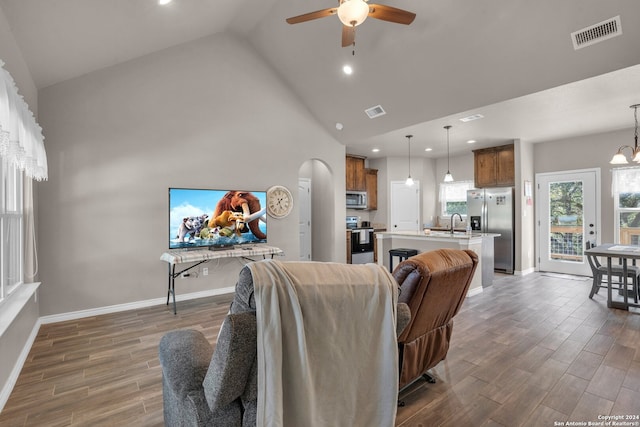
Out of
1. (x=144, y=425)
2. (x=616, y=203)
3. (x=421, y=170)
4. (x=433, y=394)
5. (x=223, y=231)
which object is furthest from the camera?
(x=421, y=170)

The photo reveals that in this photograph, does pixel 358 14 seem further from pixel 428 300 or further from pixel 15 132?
pixel 15 132

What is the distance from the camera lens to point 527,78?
3652 mm

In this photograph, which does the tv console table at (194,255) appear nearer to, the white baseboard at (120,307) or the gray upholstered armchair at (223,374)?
the white baseboard at (120,307)

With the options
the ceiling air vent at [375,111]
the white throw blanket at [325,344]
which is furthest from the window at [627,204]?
the white throw blanket at [325,344]

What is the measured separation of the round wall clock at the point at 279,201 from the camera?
538 cm

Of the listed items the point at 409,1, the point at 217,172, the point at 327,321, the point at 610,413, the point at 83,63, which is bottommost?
the point at 610,413

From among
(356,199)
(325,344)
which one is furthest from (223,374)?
(356,199)

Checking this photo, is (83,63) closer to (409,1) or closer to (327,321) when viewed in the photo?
(409,1)

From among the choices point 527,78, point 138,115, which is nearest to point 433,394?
point 527,78

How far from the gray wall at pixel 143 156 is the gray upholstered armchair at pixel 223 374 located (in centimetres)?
311

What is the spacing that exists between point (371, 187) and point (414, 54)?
4428 millimetres

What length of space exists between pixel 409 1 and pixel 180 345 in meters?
3.93

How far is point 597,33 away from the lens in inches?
117

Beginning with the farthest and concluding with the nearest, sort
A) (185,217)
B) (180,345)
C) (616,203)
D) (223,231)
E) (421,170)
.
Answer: (421,170), (616,203), (223,231), (185,217), (180,345)
